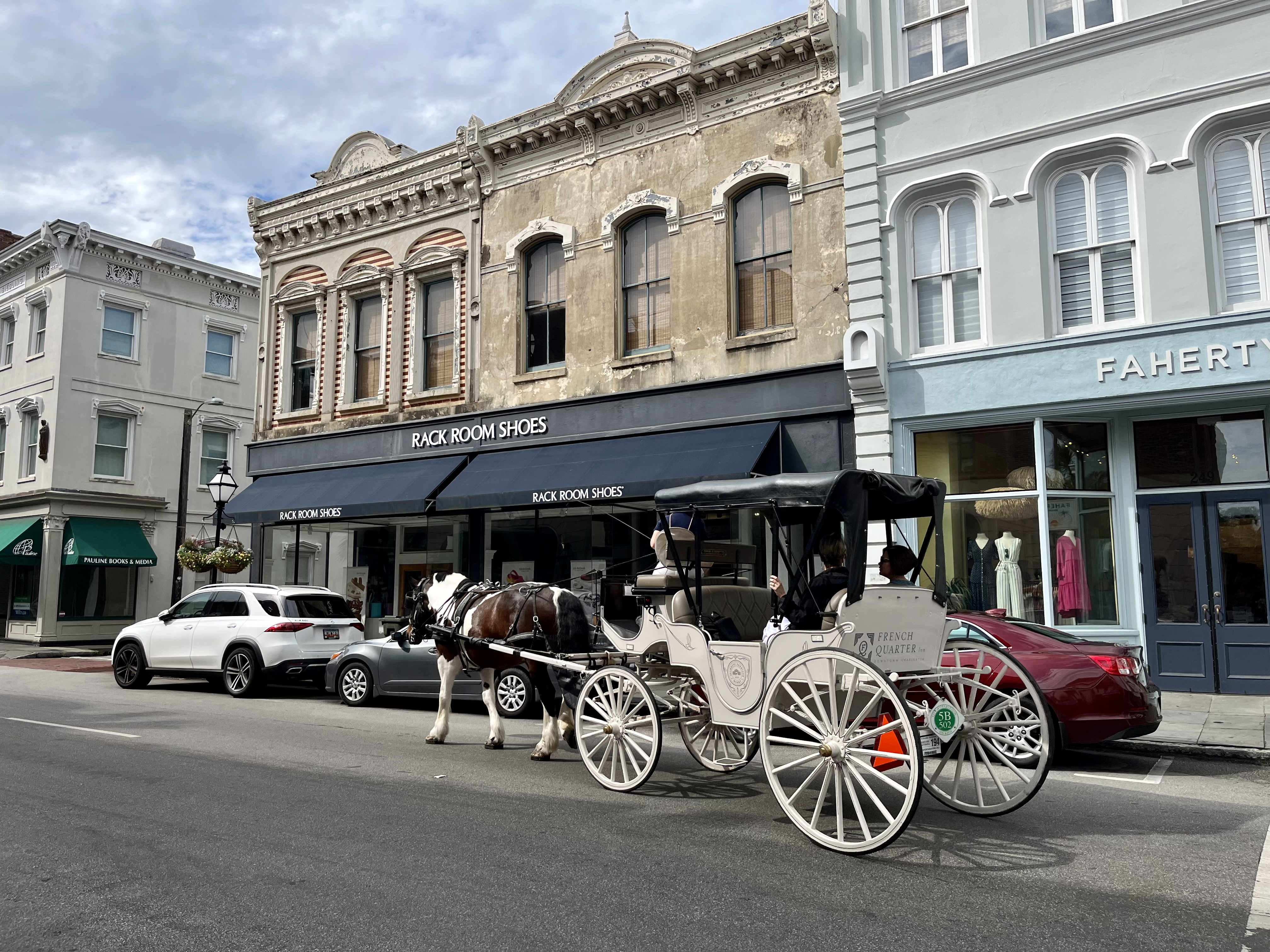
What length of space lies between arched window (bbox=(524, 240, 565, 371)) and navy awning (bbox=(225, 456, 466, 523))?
104 inches

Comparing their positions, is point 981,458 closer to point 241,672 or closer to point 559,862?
point 559,862

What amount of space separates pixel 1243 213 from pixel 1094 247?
1.79 meters

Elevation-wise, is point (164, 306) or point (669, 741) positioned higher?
point (164, 306)

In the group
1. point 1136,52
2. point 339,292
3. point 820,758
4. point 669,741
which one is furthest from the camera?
point 339,292

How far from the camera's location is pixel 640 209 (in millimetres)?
17875

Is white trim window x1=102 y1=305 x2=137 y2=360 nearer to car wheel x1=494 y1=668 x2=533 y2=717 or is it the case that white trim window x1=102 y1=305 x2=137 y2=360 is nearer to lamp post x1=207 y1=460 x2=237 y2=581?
lamp post x1=207 y1=460 x2=237 y2=581

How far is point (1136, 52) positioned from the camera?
44.0 ft

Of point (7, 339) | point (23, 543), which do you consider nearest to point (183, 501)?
point (23, 543)

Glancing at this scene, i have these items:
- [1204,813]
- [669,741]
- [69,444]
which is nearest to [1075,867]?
[1204,813]

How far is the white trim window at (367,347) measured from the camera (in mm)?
21703

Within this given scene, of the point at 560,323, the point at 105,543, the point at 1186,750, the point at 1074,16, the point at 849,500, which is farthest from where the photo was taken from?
the point at 105,543

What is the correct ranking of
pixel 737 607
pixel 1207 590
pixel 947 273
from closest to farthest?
1. pixel 737 607
2. pixel 1207 590
3. pixel 947 273

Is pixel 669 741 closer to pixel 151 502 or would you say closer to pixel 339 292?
pixel 339 292

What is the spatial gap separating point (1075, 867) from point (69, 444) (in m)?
32.6
